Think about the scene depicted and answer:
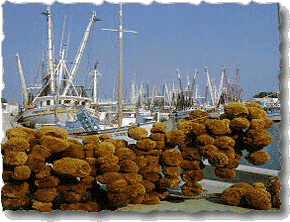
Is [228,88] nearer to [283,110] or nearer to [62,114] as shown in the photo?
[283,110]

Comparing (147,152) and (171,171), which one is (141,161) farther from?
(171,171)

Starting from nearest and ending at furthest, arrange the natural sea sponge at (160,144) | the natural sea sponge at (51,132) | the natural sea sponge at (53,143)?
the natural sea sponge at (53,143)
the natural sea sponge at (51,132)
the natural sea sponge at (160,144)

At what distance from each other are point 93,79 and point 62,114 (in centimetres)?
127

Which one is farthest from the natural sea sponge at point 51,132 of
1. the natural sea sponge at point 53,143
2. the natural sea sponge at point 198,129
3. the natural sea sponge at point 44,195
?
the natural sea sponge at point 198,129

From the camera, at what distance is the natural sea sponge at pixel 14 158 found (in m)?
3.52

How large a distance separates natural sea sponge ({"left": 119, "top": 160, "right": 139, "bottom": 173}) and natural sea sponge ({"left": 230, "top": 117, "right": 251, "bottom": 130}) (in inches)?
55.1

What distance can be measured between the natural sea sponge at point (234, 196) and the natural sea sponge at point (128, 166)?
1371mm

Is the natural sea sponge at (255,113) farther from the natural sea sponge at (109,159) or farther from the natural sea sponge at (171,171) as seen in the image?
the natural sea sponge at (109,159)

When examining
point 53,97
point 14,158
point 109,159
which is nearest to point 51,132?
point 14,158

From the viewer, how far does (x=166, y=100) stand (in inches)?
335

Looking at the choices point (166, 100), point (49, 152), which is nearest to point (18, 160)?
point (49, 152)

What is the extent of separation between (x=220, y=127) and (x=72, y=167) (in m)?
1.95

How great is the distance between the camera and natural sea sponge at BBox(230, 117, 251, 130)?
377 centimetres

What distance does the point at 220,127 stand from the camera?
151 inches
